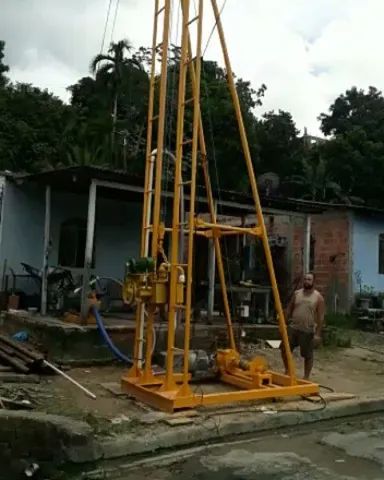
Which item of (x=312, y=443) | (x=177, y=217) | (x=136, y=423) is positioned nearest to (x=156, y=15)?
(x=177, y=217)

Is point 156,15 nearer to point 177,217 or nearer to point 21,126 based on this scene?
point 177,217

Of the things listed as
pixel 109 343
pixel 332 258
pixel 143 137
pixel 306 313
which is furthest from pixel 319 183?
pixel 109 343

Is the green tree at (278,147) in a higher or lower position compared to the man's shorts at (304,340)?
higher

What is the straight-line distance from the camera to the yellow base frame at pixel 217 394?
24.1ft

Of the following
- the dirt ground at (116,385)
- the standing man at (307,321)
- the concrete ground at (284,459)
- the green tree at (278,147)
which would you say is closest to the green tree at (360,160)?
the green tree at (278,147)

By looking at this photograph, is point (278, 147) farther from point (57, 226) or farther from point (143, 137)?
point (57, 226)

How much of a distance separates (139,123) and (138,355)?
23943mm

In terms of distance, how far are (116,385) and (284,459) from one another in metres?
3.31

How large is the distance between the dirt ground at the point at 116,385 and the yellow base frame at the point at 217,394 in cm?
17

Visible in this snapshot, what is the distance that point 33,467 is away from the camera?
18.5 feet

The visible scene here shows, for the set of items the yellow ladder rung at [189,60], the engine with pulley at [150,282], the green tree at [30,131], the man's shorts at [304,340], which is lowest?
the man's shorts at [304,340]

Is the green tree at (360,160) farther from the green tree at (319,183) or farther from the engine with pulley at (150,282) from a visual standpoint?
the engine with pulley at (150,282)

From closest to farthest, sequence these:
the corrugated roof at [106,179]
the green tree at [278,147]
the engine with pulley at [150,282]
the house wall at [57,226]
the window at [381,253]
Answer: the engine with pulley at [150,282] < the corrugated roof at [106,179] < the house wall at [57,226] < the window at [381,253] < the green tree at [278,147]

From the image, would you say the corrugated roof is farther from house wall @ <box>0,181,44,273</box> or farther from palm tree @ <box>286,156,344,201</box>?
palm tree @ <box>286,156,344,201</box>
